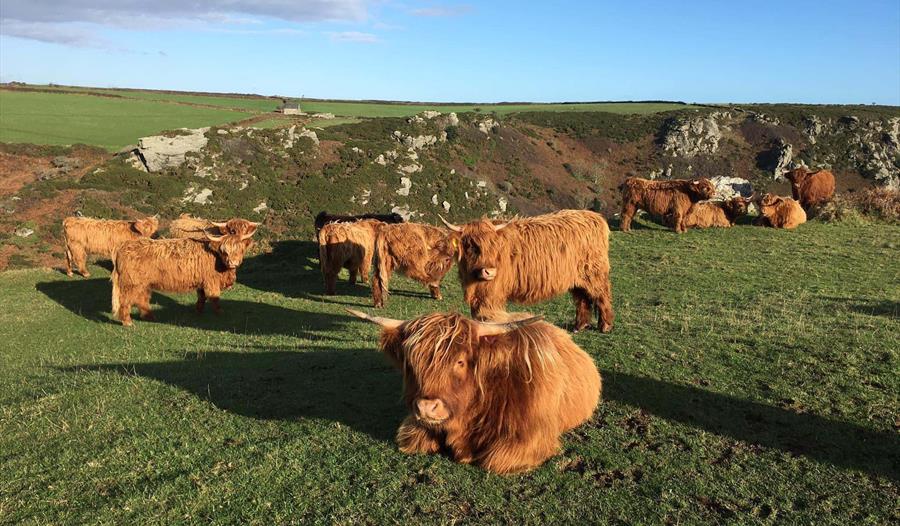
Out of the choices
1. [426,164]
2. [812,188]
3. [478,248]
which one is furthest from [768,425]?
[426,164]

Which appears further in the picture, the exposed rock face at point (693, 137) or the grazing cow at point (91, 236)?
the exposed rock face at point (693, 137)

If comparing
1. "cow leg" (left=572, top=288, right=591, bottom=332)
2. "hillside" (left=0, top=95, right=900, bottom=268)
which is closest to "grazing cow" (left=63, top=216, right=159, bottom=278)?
"hillside" (left=0, top=95, right=900, bottom=268)

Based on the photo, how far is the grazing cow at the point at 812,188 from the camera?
22891 millimetres

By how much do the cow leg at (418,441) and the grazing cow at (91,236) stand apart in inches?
639

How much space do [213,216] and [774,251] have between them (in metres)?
26.1

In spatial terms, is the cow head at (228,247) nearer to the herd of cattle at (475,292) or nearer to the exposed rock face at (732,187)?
the herd of cattle at (475,292)

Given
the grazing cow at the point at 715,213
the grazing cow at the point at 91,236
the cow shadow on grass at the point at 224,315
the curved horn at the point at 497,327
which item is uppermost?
the curved horn at the point at 497,327

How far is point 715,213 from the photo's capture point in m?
21.1

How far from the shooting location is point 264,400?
6430 millimetres

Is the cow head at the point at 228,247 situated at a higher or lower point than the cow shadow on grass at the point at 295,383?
higher

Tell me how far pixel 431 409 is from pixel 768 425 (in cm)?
364

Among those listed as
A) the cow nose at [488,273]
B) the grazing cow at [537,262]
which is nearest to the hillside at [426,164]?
the grazing cow at [537,262]

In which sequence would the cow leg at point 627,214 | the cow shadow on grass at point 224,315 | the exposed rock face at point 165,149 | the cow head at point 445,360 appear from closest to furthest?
1. the cow head at point 445,360
2. the cow shadow on grass at point 224,315
3. the cow leg at point 627,214
4. the exposed rock face at point 165,149

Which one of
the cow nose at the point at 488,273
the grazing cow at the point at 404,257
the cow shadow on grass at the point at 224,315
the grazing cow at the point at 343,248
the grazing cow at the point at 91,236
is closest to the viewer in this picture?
the cow nose at the point at 488,273
